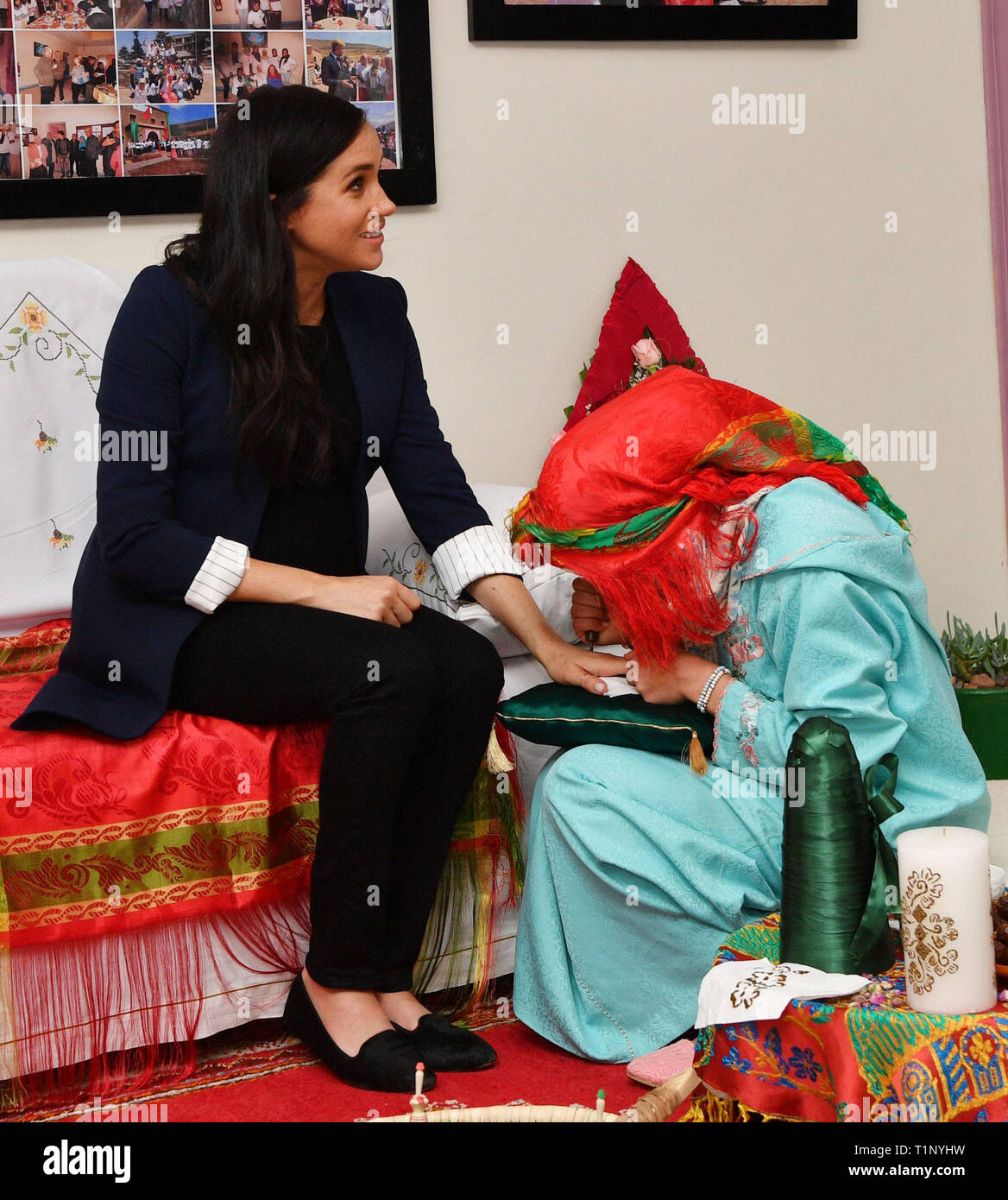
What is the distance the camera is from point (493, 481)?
273 cm

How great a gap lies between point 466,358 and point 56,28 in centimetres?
93

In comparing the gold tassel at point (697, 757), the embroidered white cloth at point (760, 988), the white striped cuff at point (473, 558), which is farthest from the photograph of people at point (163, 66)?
the embroidered white cloth at point (760, 988)

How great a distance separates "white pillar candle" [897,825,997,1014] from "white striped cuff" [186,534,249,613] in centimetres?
90

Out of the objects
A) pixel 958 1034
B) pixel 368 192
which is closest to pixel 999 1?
pixel 368 192

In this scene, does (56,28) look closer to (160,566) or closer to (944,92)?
(160,566)

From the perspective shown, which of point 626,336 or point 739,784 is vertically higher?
point 626,336

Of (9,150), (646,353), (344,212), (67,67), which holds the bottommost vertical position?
(646,353)

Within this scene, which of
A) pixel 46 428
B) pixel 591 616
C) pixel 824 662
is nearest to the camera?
pixel 824 662

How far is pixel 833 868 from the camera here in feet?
3.98

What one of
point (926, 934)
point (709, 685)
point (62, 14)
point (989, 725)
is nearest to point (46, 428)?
point (62, 14)

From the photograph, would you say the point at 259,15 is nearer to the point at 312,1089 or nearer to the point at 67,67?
the point at 67,67

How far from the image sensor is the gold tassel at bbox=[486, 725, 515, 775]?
1802 millimetres

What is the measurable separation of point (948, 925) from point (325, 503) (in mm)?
1052

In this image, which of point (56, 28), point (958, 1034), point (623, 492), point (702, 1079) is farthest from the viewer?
point (56, 28)
